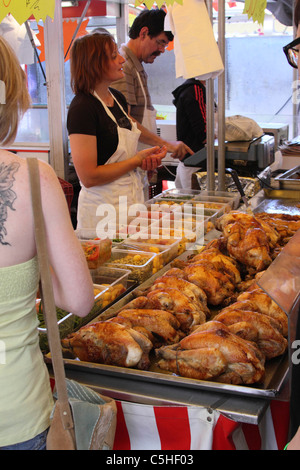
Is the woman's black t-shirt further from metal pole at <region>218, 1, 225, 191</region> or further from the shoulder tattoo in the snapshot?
the shoulder tattoo

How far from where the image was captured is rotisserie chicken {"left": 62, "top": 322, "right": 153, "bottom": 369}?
1.73 m

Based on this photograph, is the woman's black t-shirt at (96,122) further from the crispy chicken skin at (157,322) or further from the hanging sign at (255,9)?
the crispy chicken skin at (157,322)

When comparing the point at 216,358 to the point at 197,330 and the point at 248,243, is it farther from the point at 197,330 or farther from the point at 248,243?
the point at 248,243

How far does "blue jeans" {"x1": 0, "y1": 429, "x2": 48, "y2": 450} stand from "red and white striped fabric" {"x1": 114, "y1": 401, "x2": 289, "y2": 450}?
0.86 ft

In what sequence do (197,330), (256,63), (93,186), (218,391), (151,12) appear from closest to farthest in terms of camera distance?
(218,391), (197,330), (93,186), (151,12), (256,63)

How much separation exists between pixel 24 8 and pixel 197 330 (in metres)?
1.66

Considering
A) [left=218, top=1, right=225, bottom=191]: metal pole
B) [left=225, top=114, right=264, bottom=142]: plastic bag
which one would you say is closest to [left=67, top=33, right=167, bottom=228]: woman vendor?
[left=218, top=1, right=225, bottom=191]: metal pole

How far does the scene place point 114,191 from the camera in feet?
12.8

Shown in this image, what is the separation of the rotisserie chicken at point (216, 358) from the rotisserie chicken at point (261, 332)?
75mm

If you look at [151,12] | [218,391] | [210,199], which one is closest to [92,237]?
[210,199]

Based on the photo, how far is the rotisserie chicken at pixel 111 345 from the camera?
1733mm

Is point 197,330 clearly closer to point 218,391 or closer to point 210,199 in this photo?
point 218,391
